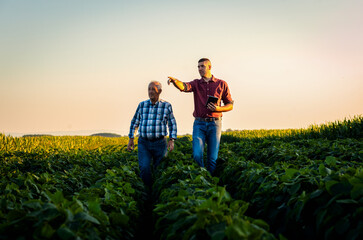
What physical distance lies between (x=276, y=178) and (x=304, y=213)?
99 cm

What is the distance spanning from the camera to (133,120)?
20.4 feet

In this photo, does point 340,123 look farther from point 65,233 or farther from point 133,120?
point 65,233

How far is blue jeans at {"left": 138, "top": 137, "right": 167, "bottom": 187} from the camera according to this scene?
571cm

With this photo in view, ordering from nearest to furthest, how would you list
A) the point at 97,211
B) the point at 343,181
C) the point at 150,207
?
1. the point at 97,211
2. the point at 343,181
3. the point at 150,207

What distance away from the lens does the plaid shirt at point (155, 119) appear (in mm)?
5805

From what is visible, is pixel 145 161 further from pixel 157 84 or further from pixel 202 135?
pixel 157 84

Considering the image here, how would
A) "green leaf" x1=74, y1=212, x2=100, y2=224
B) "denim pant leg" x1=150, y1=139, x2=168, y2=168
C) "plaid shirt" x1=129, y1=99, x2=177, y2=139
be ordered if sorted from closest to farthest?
"green leaf" x1=74, y1=212, x2=100, y2=224
"plaid shirt" x1=129, y1=99, x2=177, y2=139
"denim pant leg" x1=150, y1=139, x2=168, y2=168

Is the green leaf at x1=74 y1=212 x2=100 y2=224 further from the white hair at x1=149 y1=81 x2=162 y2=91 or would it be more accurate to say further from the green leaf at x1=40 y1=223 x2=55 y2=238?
the white hair at x1=149 y1=81 x2=162 y2=91

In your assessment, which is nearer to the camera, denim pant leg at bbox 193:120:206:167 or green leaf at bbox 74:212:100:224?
green leaf at bbox 74:212:100:224

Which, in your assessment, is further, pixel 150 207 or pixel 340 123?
pixel 340 123

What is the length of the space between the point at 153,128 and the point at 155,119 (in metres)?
0.19

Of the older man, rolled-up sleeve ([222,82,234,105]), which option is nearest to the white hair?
the older man

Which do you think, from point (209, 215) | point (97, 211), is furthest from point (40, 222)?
point (209, 215)

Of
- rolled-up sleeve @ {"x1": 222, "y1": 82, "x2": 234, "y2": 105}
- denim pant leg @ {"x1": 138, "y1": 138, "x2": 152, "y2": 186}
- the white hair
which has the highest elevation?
the white hair
